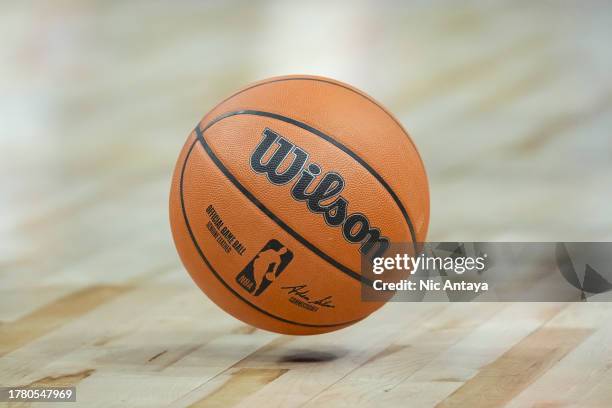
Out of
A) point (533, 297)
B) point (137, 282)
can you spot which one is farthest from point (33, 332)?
point (533, 297)

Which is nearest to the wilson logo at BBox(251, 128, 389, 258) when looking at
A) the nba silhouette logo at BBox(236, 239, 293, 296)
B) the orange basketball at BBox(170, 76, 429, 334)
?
the orange basketball at BBox(170, 76, 429, 334)

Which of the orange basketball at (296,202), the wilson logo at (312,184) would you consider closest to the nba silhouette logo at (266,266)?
the orange basketball at (296,202)

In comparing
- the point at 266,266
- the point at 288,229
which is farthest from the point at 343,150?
the point at 266,266

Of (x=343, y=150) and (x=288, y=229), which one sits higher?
(x=343, y=150)

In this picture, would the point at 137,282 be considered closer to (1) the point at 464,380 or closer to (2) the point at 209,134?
(2) the point at 209,134

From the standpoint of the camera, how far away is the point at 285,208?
2.61m

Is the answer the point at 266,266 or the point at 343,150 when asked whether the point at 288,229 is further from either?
the point at 343,150

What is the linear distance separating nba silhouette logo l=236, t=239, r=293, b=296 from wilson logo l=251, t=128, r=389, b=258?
0.14m
